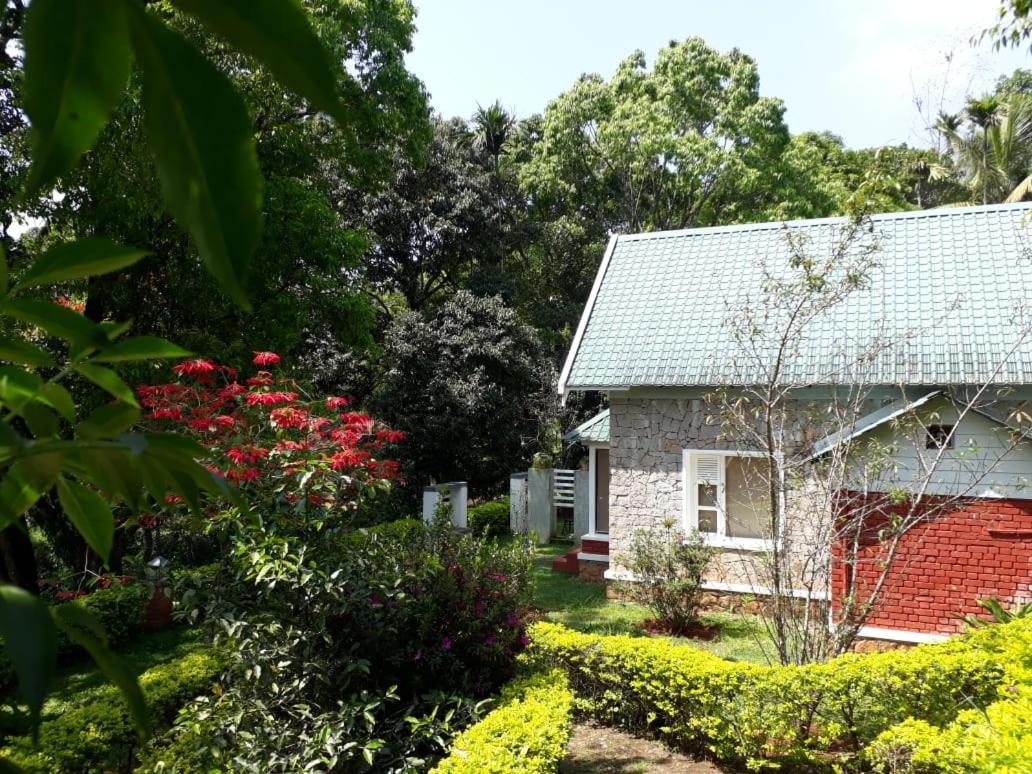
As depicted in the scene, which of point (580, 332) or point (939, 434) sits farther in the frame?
point (580, 332)

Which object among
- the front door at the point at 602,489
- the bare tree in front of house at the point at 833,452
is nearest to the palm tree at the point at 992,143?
the front door at the point at 602,489

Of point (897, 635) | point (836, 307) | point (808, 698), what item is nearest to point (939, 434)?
point (897, 635)

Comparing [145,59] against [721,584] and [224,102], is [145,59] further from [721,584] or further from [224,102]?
[721,584]

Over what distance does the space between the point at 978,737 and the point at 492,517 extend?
11774 millimetres

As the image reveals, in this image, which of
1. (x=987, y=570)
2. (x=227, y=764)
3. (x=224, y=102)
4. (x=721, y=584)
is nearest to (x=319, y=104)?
(x=224, y=102)

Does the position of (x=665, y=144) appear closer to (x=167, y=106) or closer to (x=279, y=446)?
(x=279, y=446)

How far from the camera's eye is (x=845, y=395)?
8.96 metres

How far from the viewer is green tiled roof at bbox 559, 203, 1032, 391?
868 cm

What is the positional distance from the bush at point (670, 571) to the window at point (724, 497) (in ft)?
1.23

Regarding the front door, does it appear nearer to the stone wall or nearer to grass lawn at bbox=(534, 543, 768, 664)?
grass lawn at bbox=(534, 543, 768, 664)

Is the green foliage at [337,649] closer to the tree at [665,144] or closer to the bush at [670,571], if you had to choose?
the bush at [670,571]

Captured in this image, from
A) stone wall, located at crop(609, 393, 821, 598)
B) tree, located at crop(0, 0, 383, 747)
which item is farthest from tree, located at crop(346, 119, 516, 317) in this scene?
tree, located at crop(0, 0, 383, 747)

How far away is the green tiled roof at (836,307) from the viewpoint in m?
8.68

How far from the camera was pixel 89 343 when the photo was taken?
0.56m
